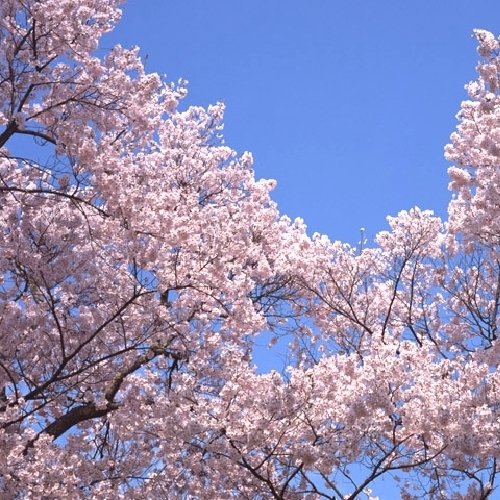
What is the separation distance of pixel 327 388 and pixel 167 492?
2.78m

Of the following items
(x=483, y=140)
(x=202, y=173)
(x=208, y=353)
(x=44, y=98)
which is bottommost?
(x=208, y=353)

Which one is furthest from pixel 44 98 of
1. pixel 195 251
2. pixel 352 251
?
pixel 352 251

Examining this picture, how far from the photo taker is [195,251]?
30.8 feet

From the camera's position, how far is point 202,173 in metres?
14.1

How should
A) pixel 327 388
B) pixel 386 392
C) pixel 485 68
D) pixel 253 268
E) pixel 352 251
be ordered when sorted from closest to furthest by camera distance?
pixel 386 392 < pixel 327 388 < pixel 485 68 < pixel 253 268 < pixel 352 251

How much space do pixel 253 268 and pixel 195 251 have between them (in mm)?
3323

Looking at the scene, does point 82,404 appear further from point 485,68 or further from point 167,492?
point 485,68

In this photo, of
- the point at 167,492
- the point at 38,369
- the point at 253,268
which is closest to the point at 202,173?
the point at 253,268

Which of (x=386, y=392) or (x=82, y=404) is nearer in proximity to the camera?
(x=386, y=392)

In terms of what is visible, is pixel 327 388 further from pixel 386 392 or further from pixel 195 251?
pixel 195 251

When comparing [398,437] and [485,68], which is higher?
[485,68]

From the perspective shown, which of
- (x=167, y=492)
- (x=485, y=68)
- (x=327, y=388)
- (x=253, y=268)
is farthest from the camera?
(x=253, y=268)

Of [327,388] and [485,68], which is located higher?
[485,68]

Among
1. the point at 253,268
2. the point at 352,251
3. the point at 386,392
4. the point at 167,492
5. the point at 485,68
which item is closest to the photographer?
the point at 386,392
